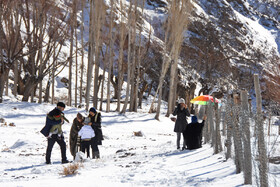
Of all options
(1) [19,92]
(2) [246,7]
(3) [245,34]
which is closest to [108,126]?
(1) [19,92]

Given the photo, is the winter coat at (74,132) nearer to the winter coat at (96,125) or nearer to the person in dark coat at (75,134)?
the person in dark coat at (75,134)

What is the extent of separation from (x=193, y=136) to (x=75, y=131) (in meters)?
3.40

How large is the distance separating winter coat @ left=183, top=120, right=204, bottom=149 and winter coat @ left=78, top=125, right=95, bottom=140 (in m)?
2.95

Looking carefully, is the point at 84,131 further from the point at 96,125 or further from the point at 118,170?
the point at 118,170

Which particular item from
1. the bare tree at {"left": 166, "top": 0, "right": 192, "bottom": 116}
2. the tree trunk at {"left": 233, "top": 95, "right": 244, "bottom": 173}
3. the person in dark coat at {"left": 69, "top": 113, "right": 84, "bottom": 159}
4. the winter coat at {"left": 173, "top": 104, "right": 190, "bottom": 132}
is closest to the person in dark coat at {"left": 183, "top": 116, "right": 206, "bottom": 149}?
the winter coat at {"left": 173, "top": 104, "right": 190, "bottom": 132}

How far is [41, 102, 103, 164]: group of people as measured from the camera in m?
8.07

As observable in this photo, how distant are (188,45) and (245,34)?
913 inches

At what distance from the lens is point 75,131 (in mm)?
8883

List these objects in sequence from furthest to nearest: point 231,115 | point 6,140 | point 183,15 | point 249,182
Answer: point 183,15
point 6,140
point 231,115
point 249,182

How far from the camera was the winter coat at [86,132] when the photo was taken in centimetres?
858

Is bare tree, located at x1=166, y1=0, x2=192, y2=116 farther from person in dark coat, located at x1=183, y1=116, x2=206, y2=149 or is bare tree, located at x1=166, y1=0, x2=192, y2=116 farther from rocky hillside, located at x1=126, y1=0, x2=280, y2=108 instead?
person in dark coat, located at x1=183, y1=116, x2=206, y2=149

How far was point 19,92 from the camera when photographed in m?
33.5

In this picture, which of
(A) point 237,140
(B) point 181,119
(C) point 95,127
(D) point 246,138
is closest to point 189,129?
(B) point 181,119

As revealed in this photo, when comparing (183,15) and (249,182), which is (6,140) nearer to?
(249,182)
